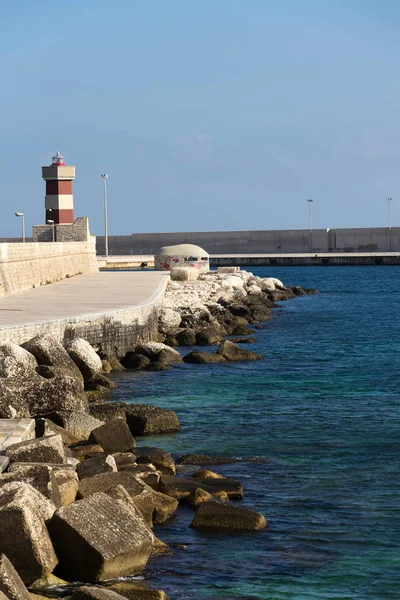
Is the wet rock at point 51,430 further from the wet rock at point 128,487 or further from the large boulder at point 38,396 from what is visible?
the wet rock at point 128,487

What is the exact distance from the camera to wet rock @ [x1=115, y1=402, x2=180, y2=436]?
1179 centimetres

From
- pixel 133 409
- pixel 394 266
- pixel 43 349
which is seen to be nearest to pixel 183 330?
pixel 43 349

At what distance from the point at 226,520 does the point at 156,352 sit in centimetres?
1043

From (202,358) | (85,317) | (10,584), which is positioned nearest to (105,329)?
(85,317)

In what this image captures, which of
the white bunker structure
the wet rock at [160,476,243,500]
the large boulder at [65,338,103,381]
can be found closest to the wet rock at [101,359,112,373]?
the large boulder at [65,338,103,381]

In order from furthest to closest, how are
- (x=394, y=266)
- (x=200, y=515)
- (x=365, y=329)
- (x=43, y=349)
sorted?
(x=394, y=266) → (x=365, y=329) → (x=43, y=349) → (x=200, y=515)

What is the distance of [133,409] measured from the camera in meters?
12.0

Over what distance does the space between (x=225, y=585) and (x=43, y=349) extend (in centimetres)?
723

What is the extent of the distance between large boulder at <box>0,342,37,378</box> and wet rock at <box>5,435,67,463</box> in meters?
3.31

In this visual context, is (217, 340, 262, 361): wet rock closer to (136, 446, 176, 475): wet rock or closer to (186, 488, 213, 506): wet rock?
(136, 446, 176, 475): wet rock

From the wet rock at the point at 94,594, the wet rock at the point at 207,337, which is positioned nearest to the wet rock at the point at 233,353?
the wet rock at the point at 207,337

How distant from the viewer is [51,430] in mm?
10156

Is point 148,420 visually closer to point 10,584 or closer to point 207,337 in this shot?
point 10,584

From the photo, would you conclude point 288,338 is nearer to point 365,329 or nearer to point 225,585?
point 365,329
